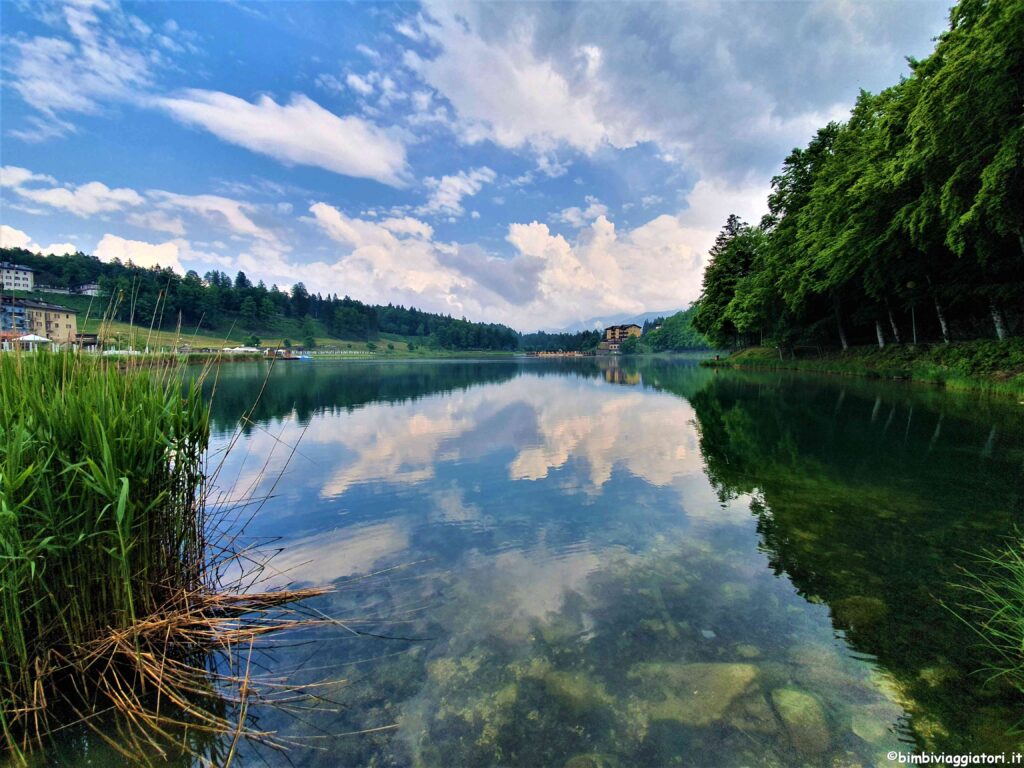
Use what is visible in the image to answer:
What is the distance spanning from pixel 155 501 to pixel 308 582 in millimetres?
2750

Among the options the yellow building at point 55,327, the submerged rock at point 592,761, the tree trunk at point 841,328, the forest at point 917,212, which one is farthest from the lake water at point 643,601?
the tree trunk at point 841,328

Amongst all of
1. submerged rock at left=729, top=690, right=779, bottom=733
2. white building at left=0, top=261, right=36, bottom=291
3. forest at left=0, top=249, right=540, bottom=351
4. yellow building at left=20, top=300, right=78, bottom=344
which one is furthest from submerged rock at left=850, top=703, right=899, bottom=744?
forest at left=0, top=249, right=540, bottom=351

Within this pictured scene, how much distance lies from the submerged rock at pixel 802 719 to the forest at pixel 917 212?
23352 mm

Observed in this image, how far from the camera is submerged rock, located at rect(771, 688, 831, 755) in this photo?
9.98 feet

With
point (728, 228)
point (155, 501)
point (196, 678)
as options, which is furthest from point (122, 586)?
point (728, 228)

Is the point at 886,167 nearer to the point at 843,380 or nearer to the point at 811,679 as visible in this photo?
the point at 843,380

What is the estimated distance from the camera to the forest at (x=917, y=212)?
656 inches

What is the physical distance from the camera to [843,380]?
101ft

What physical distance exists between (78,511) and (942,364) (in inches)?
1525

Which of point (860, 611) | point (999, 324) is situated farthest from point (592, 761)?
point (999, 324)

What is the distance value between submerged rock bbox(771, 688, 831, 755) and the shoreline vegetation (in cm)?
407

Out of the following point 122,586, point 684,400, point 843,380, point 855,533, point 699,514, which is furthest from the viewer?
point 843,380

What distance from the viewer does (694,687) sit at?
3.61 meters

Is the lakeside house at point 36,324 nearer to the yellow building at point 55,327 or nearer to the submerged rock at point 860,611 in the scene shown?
the yellow building at point 55,327
